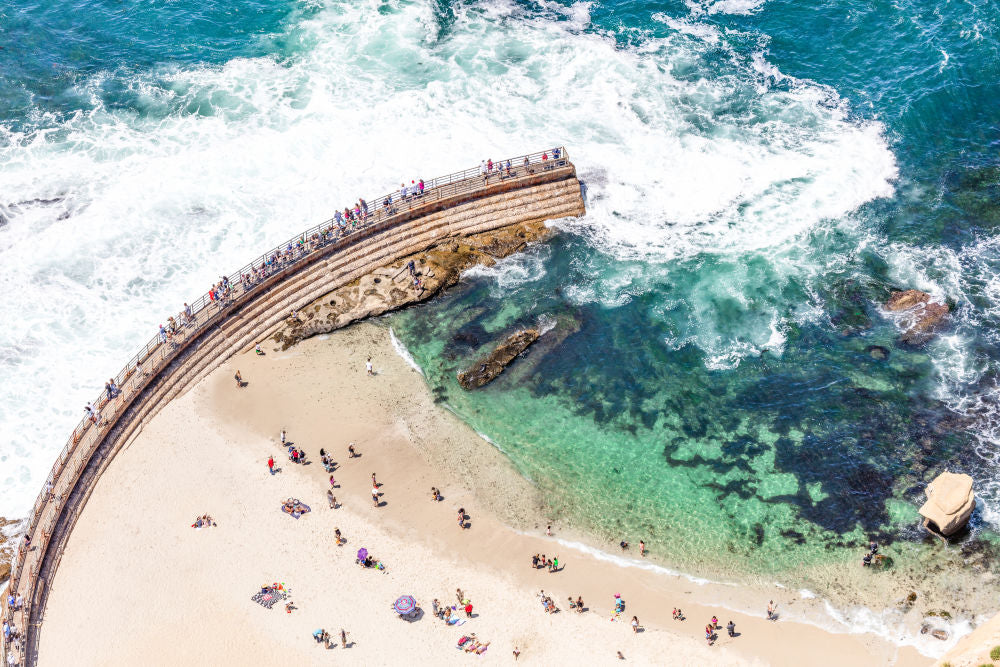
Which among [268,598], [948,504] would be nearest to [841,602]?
[948,504]

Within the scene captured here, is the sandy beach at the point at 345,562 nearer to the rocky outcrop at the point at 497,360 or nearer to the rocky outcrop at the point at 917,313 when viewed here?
the rocky outcrop at the point at 497,360

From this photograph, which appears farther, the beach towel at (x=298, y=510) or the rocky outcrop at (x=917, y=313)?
the rocky outcrop at (x=917, y=313)

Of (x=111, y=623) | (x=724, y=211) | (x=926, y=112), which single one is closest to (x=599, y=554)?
(x=111, y=623)

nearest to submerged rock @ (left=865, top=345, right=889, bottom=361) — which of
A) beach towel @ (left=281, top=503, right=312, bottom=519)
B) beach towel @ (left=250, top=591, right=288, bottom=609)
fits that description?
beach towel @ (left=281, top=503, right=312, bottom=519)

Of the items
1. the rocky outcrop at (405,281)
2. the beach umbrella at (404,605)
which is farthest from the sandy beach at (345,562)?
the rocky outcrop at (405,281)

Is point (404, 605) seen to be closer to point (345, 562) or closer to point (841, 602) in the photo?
point (345, 562)

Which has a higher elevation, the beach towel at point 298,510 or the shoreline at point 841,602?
the beach towel at point 298,510

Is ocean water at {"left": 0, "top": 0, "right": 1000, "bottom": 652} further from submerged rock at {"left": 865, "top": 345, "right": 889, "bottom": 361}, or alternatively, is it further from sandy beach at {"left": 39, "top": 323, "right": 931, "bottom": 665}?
sandy beach at {"left": 39, "top": 323, "right": 931, "bottom": 665}
